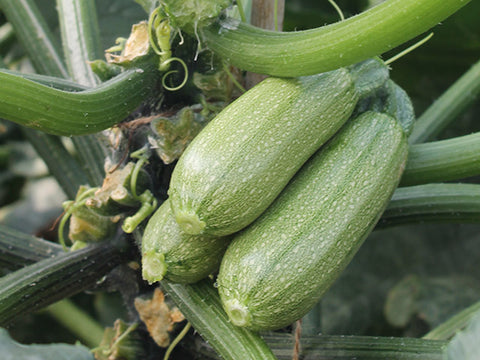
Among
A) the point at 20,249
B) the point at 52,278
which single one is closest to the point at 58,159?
the point at 20,249

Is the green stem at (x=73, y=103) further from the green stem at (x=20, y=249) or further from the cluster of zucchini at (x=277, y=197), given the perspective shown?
the green stem at (x=20, y=249)

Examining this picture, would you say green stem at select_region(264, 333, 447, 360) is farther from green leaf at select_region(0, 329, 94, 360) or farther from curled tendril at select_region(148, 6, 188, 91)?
curled tendril at select_region(148, 6, 188, 91)

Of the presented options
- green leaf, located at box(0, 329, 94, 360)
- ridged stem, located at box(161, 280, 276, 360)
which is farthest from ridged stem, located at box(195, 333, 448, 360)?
green leaf, located at box(0, 329, 94, 360)

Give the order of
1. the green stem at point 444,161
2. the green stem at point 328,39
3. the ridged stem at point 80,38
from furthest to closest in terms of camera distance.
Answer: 1. the ridged stem at point 80,38
2. the green stem at point 444,161
3. the green stem at point 328,39

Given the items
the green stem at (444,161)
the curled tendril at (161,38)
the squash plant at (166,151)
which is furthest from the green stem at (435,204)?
the curled tendril at (161,38)

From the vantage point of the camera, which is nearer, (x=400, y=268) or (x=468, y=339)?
(x=468, y=339)

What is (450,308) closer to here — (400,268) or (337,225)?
(400,268)

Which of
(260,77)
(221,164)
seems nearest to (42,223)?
(260,77)
